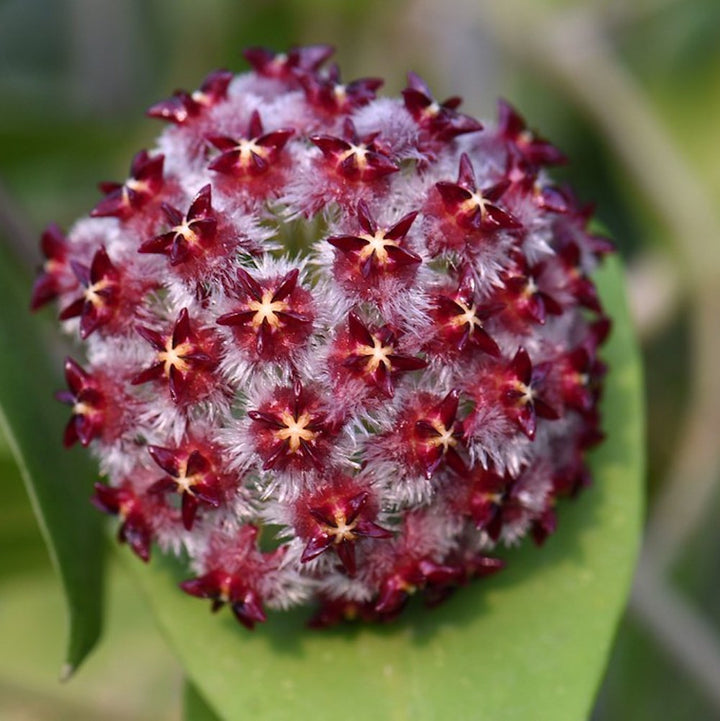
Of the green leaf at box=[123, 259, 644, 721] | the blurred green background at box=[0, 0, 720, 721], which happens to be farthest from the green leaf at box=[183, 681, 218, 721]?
the blurred green background at box=[0, 0, 720, 721]

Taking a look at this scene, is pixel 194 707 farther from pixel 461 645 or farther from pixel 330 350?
pixel 330 350

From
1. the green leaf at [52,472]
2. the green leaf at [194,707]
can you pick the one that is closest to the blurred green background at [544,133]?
the green leaf at [52,472]

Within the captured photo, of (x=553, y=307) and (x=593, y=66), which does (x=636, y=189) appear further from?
(x=553, y=307)

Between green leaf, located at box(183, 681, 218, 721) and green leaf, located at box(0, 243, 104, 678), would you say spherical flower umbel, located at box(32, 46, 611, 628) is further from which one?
green leaf, located at box(183, 681, 218, 721)

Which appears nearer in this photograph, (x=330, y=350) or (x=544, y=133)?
(x=330, y=350)

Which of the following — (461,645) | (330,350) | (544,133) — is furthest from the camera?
(544,133)

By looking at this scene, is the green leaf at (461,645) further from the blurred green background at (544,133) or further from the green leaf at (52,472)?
the blurred green background at (544,133)

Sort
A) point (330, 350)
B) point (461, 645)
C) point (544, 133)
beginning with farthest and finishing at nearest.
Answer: point (544, 133) → point (461, 645) → point (330, 350)

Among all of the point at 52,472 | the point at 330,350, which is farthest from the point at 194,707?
the point at 330,350
